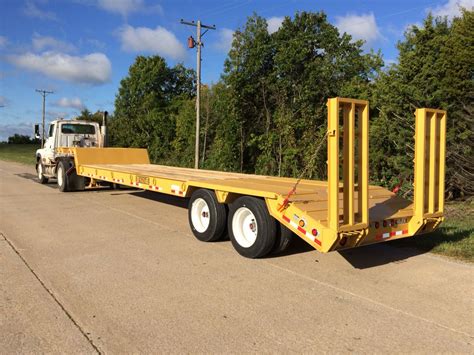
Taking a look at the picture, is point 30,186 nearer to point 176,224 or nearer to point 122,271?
point 176,224

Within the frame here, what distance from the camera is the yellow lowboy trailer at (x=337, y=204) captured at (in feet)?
15.9

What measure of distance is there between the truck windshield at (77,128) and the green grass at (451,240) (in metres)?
12.5

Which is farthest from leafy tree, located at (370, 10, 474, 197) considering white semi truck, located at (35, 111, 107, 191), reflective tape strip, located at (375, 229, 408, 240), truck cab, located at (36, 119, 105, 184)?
truck cab, located at (36, 119, 105, 184)

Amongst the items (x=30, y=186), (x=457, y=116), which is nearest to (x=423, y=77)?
(x=457, y=116)

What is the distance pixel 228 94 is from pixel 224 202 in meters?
13.2

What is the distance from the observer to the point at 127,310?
4168mm

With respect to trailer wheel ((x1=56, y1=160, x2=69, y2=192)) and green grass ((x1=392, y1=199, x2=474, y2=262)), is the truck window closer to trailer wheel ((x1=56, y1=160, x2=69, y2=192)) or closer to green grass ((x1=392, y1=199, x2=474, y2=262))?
trailer wheel ((x1=56, y1=160, x2=69, y2=192))

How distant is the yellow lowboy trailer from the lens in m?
4.85

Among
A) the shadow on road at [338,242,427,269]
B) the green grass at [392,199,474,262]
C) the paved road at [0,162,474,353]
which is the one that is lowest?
the paved road at [0,162,474,353]

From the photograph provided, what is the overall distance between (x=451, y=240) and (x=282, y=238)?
2.95 metres

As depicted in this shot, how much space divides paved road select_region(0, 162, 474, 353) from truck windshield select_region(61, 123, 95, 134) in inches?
353

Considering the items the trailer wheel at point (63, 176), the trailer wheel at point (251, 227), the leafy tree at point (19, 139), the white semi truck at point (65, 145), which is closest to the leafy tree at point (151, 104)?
the white semi truck at point (65, 145)

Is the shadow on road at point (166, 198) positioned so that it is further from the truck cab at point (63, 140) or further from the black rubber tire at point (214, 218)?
the black rubber tire at point (214, 218)

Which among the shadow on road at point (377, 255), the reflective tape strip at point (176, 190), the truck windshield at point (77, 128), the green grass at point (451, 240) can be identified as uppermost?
the truck windshield at point (77, 128)
